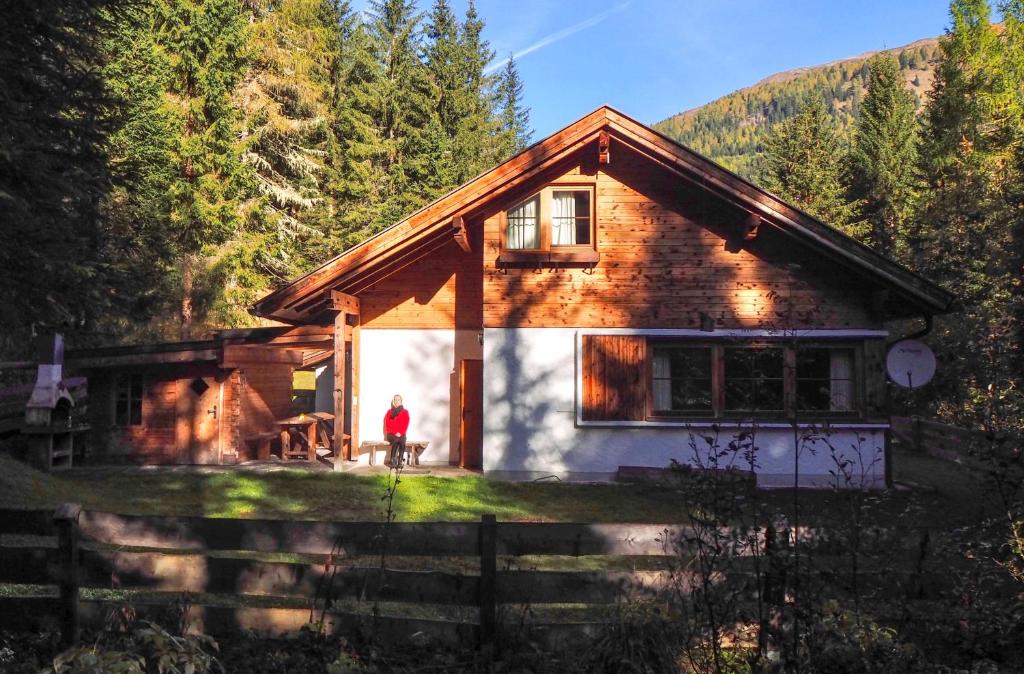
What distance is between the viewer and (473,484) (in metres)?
13.5

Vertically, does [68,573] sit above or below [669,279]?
below

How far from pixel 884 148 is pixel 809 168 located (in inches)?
274

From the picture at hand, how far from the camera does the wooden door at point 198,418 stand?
16.2m

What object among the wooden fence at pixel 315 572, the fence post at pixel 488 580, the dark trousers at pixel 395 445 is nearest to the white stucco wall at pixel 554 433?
the dark trousers at pixel 395 445

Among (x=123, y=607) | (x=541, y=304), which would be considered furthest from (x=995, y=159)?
(x=123, y=607)

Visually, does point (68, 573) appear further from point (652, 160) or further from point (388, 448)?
point (652, 160)

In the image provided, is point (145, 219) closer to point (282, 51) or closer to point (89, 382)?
point (89, 382)

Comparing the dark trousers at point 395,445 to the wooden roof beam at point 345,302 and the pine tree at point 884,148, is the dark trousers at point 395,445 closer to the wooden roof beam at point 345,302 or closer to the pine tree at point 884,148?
the wooden roof beam at point 345,302

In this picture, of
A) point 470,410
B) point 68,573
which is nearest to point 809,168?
point 470,410

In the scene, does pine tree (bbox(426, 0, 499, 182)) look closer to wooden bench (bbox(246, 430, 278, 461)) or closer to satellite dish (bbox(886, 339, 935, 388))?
wooden bench (bbox(246, 430, 278, 461))

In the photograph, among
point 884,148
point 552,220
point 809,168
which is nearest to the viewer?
point 552,220

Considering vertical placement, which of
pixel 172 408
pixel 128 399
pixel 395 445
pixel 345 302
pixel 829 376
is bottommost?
pixel 395 445

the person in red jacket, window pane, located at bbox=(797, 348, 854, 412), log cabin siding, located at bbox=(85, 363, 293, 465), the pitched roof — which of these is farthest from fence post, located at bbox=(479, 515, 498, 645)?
log cabin siding, located at bbox=(85, 363, 293, 465)

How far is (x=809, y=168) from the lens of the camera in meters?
40.5
